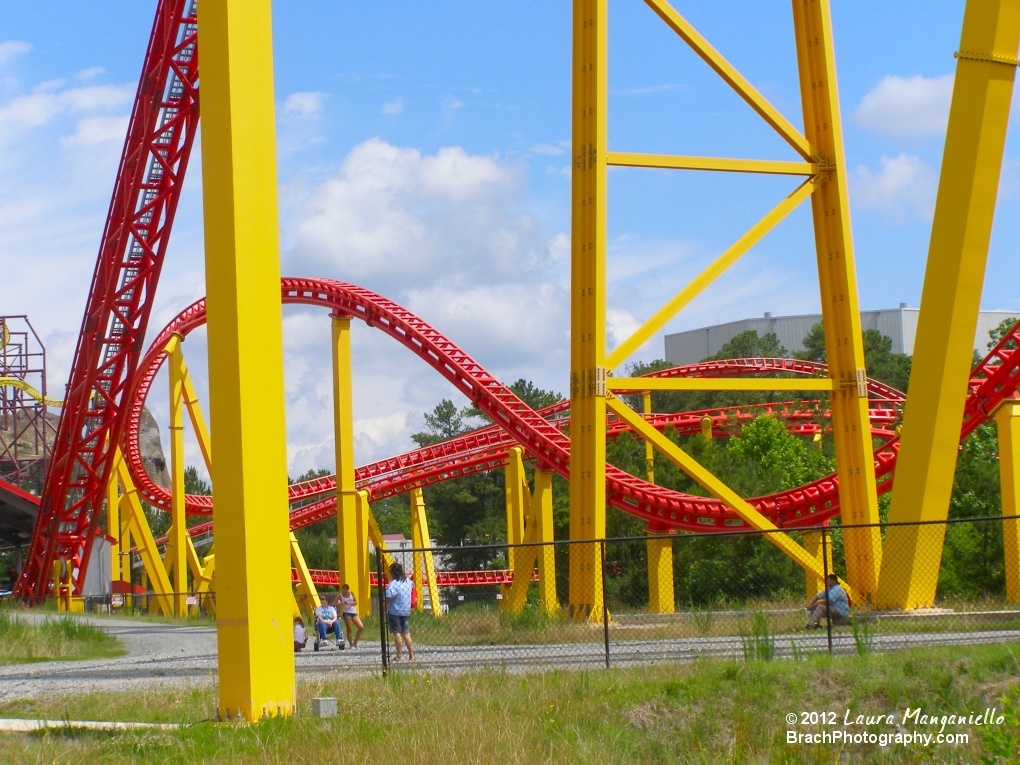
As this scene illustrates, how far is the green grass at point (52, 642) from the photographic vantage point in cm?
1303

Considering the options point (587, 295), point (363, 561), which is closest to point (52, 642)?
point (587, 295)

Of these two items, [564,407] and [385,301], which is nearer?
[385,301]

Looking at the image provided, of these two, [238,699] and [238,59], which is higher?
[238,59]

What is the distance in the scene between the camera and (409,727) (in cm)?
674

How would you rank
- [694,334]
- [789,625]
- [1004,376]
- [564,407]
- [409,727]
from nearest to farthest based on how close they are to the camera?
[409,727]
[789,625]
[1004,376]
[564,407]
[694,334]

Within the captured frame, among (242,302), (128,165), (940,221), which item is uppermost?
(128,165)

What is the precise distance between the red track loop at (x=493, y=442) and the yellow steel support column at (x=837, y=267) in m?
3.50

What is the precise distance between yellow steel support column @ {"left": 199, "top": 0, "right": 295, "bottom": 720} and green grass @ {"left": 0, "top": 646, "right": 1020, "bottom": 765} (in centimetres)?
43

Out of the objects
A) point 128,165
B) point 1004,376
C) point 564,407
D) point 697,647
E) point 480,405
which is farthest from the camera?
point 564,407

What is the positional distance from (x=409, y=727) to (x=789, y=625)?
548 cm

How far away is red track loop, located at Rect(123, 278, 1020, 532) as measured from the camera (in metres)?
19.2

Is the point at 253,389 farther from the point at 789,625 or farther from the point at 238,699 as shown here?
the point at 789,625

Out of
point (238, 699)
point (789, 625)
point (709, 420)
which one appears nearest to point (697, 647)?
point (789, 625)

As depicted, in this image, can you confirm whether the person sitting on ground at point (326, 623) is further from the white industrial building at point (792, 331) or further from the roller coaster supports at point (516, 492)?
the white industrial building at point (792, 331)
